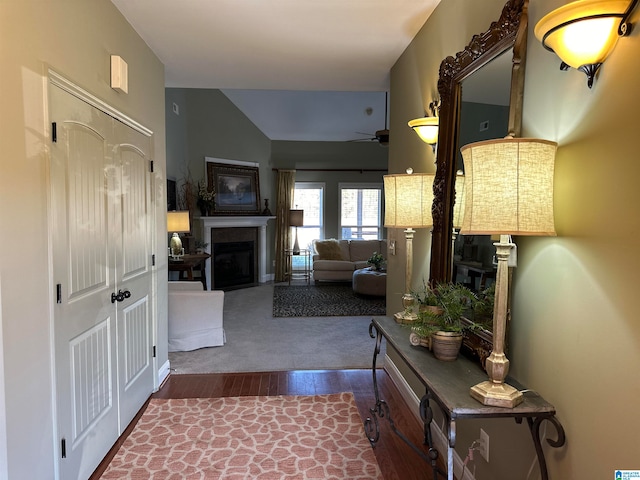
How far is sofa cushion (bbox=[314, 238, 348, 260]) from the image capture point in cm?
852

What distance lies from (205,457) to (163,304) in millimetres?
1527

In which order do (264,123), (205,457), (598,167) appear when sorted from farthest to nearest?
(264,123)
(205,457)
(598,167)

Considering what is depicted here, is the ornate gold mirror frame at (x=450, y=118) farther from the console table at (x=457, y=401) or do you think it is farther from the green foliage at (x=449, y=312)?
the console table at (x=457, y=401)

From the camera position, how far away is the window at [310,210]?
30.2ft

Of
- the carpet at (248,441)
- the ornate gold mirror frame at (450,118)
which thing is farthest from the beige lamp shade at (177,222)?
the ornate gold mirror frame at (450,118)

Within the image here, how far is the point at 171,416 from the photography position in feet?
9.50

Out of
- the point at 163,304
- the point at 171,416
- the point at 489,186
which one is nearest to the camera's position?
the point at 489,186

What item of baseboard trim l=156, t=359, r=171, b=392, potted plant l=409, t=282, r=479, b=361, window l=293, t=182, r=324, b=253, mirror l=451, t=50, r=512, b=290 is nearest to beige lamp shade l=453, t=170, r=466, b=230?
mirror l=451, t=50, r=512, b=290

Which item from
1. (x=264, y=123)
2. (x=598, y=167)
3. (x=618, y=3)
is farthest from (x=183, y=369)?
(x=264, y=123)

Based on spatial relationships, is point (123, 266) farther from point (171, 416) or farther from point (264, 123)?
point (264, 123)

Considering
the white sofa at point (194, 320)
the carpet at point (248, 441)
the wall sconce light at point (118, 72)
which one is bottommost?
the carpet at point (248, 441)

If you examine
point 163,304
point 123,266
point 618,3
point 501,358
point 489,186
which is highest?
point 618,3

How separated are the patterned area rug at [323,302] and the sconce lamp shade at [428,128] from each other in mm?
3716

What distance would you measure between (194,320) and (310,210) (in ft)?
17.3
